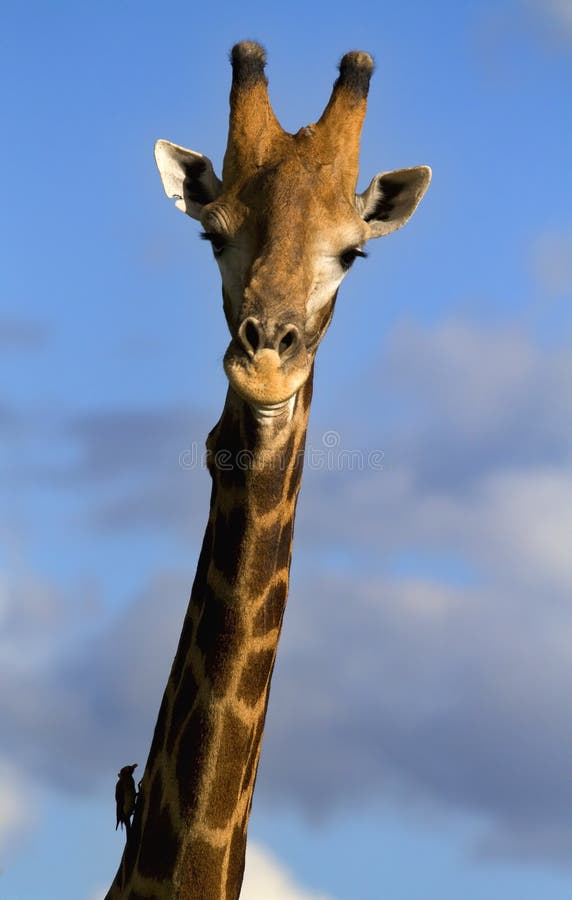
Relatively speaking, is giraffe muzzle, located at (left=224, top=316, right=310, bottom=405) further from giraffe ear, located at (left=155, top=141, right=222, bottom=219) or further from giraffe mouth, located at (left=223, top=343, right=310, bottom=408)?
giraffe ear, located at (left=155, top=141, right=222, bottom=219)

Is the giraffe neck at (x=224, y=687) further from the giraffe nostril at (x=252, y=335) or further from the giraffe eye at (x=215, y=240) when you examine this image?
the giraffe eye at (x=215, y=240)

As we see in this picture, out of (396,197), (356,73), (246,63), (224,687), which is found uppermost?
(356,73)

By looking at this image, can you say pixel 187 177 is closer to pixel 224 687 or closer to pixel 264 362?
pixel 264 362

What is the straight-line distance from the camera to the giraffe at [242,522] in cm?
779

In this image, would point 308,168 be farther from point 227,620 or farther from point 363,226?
point 227,620

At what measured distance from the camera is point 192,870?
7.78 meters

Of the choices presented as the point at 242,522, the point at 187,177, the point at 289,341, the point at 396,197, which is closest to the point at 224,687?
the point at 242,522

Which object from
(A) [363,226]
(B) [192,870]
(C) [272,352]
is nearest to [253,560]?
(C) [272,352]

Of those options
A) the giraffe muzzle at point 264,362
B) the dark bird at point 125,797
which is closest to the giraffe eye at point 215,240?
the giraffe muzzle at point 264,362

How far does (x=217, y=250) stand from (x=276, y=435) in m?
1.68

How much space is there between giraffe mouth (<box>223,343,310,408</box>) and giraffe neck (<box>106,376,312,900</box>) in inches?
22.9

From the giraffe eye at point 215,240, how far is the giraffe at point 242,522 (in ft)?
0.05

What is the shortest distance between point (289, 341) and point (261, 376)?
0.35m

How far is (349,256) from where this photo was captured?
29.7 feet
